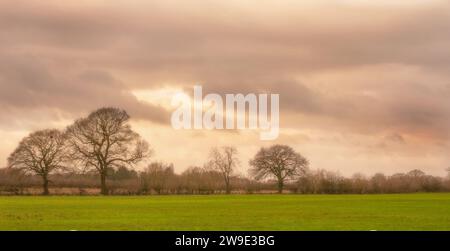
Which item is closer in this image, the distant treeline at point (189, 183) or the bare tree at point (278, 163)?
the distant treeline at point (189, 183)

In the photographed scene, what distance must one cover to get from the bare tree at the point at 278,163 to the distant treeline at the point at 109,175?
9520mm

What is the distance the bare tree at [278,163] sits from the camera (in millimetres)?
117625

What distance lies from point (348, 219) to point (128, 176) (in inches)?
2462

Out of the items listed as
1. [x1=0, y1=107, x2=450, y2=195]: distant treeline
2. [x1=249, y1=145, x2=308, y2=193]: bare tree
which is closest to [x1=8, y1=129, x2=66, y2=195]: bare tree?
[x1=0, y1=107, x2=450, y2=195]: distant treeline

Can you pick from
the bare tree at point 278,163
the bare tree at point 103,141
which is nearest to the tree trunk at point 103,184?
the bare tree at point 103,141

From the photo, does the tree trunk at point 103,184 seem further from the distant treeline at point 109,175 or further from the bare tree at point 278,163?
the bare tree at point 278,163

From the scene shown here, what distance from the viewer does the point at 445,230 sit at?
93.7 ft

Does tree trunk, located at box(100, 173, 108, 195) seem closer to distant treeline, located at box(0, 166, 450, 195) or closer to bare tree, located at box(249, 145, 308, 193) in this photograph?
distant treeline, located at box(0, 166, 450, 195)

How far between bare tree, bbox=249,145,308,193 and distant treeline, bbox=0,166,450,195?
13.3 feet

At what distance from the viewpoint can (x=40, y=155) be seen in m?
94.5

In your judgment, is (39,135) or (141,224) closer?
(141,224)

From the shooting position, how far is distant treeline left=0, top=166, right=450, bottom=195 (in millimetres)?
91812
